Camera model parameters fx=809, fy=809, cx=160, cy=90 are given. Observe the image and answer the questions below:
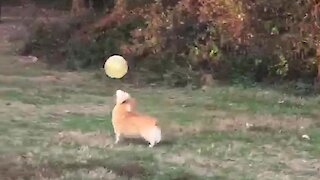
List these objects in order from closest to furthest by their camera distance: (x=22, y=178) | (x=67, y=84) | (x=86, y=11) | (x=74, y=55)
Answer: (x=22, y=178), (x=67, y=84), (x=74, y=55), (x=86, y=11)

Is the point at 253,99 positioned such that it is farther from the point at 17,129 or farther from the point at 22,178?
the point at 22,178

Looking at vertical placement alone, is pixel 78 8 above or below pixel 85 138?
above

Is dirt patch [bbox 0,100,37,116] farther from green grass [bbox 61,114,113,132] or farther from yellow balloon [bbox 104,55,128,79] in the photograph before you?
yellow balloon [bbox 104,55,128,79]

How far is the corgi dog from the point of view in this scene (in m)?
5.50

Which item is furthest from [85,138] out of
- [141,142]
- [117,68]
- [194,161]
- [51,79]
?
[51,79]

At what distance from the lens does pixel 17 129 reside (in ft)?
20.1

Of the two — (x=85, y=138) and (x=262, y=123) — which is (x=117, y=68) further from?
(x=85, y=138)

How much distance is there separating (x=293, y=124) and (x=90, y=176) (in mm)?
2389

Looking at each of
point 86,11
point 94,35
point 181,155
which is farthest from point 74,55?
point 181,155

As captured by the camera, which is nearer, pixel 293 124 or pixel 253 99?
pixel 293 124

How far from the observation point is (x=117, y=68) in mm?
8969

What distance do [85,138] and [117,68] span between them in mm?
3173

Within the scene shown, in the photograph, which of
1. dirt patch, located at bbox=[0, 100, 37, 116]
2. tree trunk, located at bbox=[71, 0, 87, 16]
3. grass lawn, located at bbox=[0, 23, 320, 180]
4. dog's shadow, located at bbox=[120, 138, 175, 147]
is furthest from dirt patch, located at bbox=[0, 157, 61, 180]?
tree trunk, located at bbox=[71, 0, 87, 16]

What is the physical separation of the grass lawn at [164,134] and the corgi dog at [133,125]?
8 centimetres
